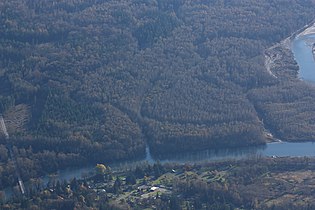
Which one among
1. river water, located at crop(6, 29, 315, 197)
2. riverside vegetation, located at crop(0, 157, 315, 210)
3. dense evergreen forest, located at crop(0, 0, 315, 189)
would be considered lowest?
riverside vegetation, located at crop(0, 157, 315, 210)

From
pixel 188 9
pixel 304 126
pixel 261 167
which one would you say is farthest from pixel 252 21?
pixel 261 167

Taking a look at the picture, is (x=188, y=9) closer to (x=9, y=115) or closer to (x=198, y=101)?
(x=198, y=101)

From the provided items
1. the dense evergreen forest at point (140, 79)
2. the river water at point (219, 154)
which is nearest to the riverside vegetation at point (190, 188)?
the river water at point (219, 154)

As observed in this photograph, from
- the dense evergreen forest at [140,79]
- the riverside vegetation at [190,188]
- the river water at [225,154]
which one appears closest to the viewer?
the riverside vegetation at [190,188]

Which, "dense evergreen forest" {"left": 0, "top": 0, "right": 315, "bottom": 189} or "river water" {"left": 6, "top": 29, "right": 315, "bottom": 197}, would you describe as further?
"dense evergreen forest" {"left": 0, "top": 0, "right": 315, "bottom": 189}

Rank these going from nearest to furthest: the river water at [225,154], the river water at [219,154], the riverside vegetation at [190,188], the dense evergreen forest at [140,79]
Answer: the riverside vegetation at [190,188] → the river water at [219,154] → the river water at [225,154] → the dense evergreen forest at [140,79]

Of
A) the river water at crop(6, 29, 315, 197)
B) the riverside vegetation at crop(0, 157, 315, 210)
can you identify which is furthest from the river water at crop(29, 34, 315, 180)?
the riverside vegetation at crop(0, 157, 315, 210)

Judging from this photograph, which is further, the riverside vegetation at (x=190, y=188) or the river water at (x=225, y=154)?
the river water at (x=225, y=154)

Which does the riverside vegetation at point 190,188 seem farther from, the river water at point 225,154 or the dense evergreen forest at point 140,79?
the dense evergreen forest at point 140,79

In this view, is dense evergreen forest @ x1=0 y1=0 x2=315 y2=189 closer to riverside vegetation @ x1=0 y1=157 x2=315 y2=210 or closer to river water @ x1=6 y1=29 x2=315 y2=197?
river water @ x1=6 y1=29 x2=315 y2=197
